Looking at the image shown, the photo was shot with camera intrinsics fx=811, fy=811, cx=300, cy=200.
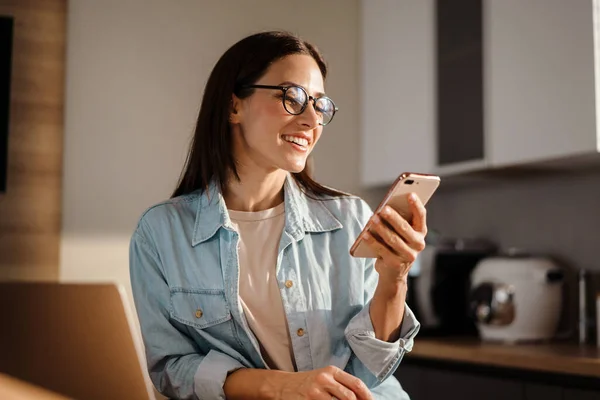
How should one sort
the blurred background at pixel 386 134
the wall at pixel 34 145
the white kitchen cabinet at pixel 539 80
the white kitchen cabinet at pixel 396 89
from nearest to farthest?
the white kitchen cabinet at pixel 539 80, the blurred background at pixel 386 134, the wall at pixel 34 145, the white kitchen cabinet at pixel 396 89

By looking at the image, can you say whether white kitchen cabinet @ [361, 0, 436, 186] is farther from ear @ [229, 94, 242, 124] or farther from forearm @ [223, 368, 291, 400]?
forearm @ [223, 368, 291, 400]

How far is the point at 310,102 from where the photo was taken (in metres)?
1.33

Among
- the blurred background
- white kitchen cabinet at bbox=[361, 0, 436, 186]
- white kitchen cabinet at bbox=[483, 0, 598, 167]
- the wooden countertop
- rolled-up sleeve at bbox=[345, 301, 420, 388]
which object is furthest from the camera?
white kitchen cabinet at bbox=[361, 0, 436, 186]

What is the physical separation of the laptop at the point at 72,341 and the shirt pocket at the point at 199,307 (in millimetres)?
121

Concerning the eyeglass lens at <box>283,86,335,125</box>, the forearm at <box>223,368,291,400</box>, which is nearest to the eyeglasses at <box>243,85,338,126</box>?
the eyeglass lens at <box>283,86,335,125</box>

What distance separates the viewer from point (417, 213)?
3.84ft

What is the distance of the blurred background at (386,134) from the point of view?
8.18 ft

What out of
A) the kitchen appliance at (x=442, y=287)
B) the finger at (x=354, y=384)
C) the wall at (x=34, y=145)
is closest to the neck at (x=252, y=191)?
the finger at (x=354, y=384)

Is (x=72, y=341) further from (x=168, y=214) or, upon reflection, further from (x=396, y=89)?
(x=396, y=89)

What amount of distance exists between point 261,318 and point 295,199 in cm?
22

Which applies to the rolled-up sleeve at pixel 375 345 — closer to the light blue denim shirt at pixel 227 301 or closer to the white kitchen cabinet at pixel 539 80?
the light blue denim shirt at pixel 227 301

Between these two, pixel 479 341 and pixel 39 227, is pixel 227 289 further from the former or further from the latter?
pixel 39 227

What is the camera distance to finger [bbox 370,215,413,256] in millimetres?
1145

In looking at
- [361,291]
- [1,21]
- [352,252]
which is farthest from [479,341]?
[1,21]
